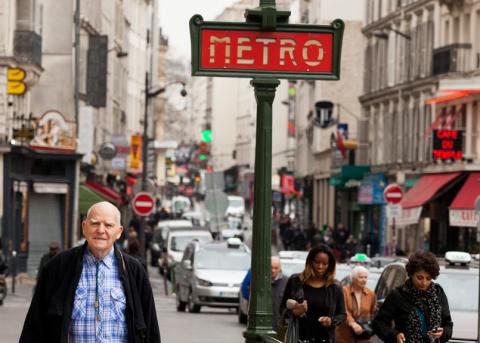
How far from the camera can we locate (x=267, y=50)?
13.2m

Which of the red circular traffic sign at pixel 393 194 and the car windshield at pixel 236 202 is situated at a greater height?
the red circular traffic sign at pixel 393 194

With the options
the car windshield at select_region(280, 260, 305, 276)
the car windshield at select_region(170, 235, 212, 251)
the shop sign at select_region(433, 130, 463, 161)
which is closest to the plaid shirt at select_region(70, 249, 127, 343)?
the car windshield at select_region(280, 260, 305, 276)

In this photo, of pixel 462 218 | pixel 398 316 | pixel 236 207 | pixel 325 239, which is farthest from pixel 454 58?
pixel 236 207

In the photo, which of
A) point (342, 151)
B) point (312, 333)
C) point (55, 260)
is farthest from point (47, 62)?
point (55, 260)

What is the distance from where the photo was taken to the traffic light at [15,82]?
1753 inches

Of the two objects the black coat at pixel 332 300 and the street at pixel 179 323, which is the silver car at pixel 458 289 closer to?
the black coat at pixel 332 300

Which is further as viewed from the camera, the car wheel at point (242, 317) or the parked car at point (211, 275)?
the parked car at point (211, 275)

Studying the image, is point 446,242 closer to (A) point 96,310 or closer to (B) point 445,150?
(B) point 445,150

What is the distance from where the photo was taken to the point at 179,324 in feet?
99.3

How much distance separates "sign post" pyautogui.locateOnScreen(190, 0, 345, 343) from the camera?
1312cm

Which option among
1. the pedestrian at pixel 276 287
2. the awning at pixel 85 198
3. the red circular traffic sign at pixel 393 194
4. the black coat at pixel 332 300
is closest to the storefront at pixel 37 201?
the awning at pixel 85 198

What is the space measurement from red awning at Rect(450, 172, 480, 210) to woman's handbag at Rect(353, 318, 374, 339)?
1127 inches

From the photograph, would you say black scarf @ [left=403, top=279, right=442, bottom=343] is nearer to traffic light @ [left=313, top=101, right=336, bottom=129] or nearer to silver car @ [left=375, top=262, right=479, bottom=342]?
silver car @ [left=375, top=262, right=479, bottom=342]

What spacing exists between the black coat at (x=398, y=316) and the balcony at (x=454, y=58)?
3823cm
